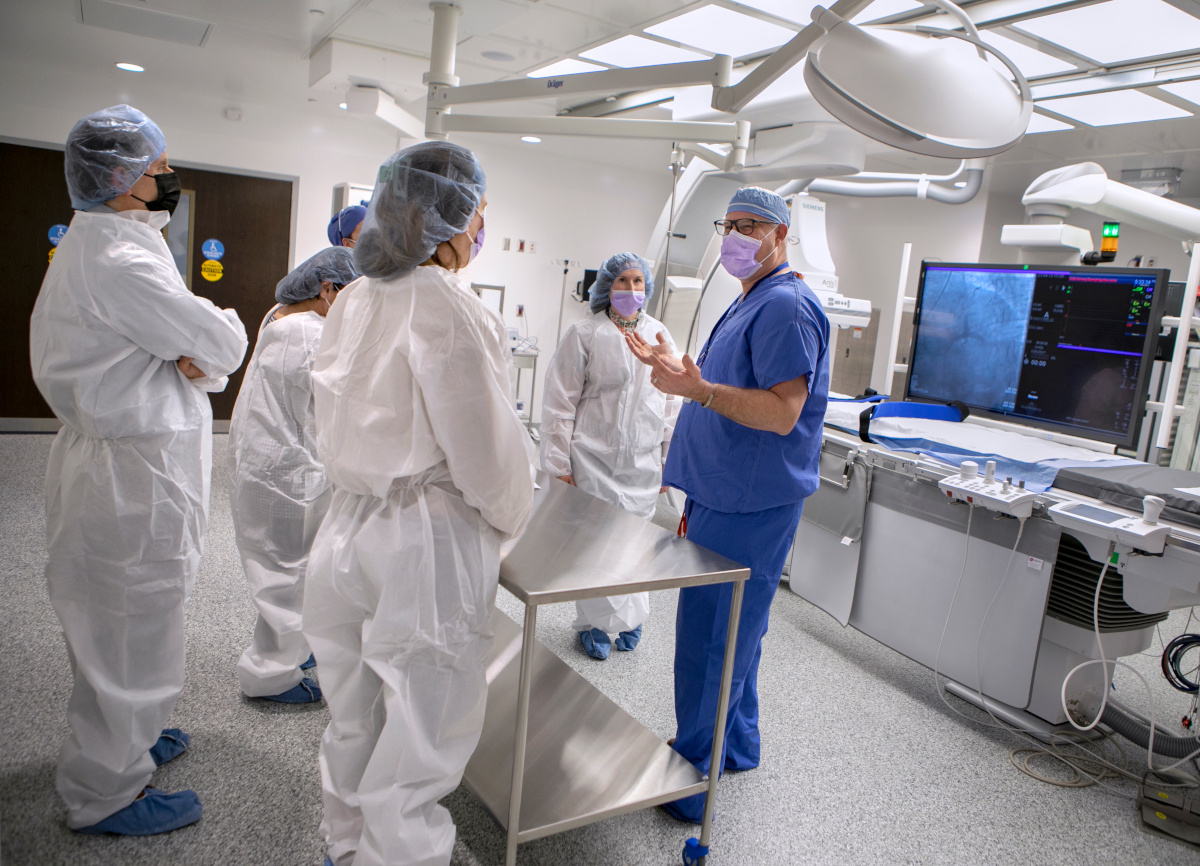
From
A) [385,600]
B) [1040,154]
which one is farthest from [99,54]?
[1040,154]

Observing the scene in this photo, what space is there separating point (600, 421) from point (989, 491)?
126cm

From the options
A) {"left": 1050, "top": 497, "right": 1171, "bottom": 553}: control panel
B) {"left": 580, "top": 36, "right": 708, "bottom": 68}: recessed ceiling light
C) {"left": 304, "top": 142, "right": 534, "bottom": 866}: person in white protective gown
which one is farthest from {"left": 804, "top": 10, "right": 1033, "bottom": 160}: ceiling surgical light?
{"left": 580, "top": 36, "right": 708, "bottom": 68}: recessed ceiling light

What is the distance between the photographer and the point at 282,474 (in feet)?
6.79

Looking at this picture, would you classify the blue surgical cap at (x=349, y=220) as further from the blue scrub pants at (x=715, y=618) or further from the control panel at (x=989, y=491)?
the control panel at (x=989, y=491)

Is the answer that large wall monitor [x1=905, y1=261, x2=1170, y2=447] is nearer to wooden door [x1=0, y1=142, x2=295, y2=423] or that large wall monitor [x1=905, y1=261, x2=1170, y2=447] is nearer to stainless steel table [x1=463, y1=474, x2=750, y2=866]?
stainless steel table [x1=463, y1=474, x2=750, y2=866]

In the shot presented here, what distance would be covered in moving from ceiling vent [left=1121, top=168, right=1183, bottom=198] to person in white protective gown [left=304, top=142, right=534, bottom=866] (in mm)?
5555

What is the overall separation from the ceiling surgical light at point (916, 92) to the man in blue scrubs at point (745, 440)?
1.90ft

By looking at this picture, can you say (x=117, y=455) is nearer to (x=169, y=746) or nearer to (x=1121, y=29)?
(x=169, y=746)

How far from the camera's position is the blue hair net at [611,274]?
269cm

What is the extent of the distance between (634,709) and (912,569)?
1.10 m

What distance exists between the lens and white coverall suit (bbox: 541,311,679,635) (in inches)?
105

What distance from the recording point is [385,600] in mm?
1302

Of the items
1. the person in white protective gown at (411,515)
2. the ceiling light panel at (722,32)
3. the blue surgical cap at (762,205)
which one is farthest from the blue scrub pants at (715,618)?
the ceiling light panel at (722,32)

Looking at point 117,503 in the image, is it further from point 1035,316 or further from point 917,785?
point 1035,316
